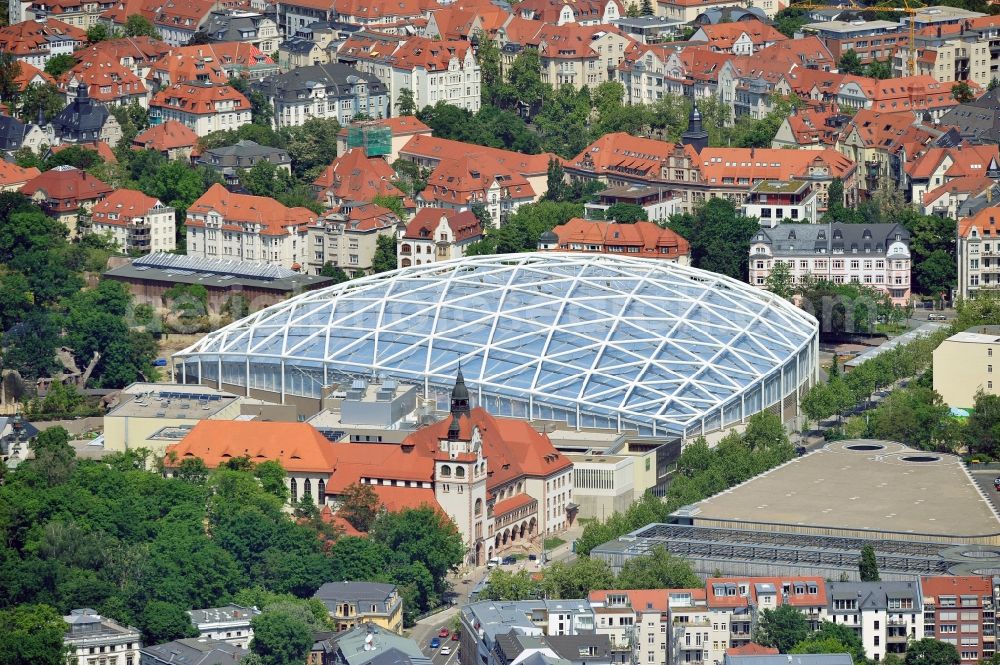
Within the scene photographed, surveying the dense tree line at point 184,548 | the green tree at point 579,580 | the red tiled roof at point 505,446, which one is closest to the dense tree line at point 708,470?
the red tiled roof at point 505,446

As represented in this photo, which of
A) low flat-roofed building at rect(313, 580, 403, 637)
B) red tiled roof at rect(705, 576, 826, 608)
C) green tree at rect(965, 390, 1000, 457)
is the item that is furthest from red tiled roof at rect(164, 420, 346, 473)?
green tree at rect(965, 390, 1000, 457)

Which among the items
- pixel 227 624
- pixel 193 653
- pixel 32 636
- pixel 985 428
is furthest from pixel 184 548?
pixel 985 428

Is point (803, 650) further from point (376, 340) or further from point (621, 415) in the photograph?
point (376, 340)

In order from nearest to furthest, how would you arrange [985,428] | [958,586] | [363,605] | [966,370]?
[958,586]
[363,605]
[985,428]
[966,370]

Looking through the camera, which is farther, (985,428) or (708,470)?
(985,428)

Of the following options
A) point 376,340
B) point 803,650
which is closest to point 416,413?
point 376,340

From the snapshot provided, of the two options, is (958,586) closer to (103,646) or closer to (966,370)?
(103,646)
